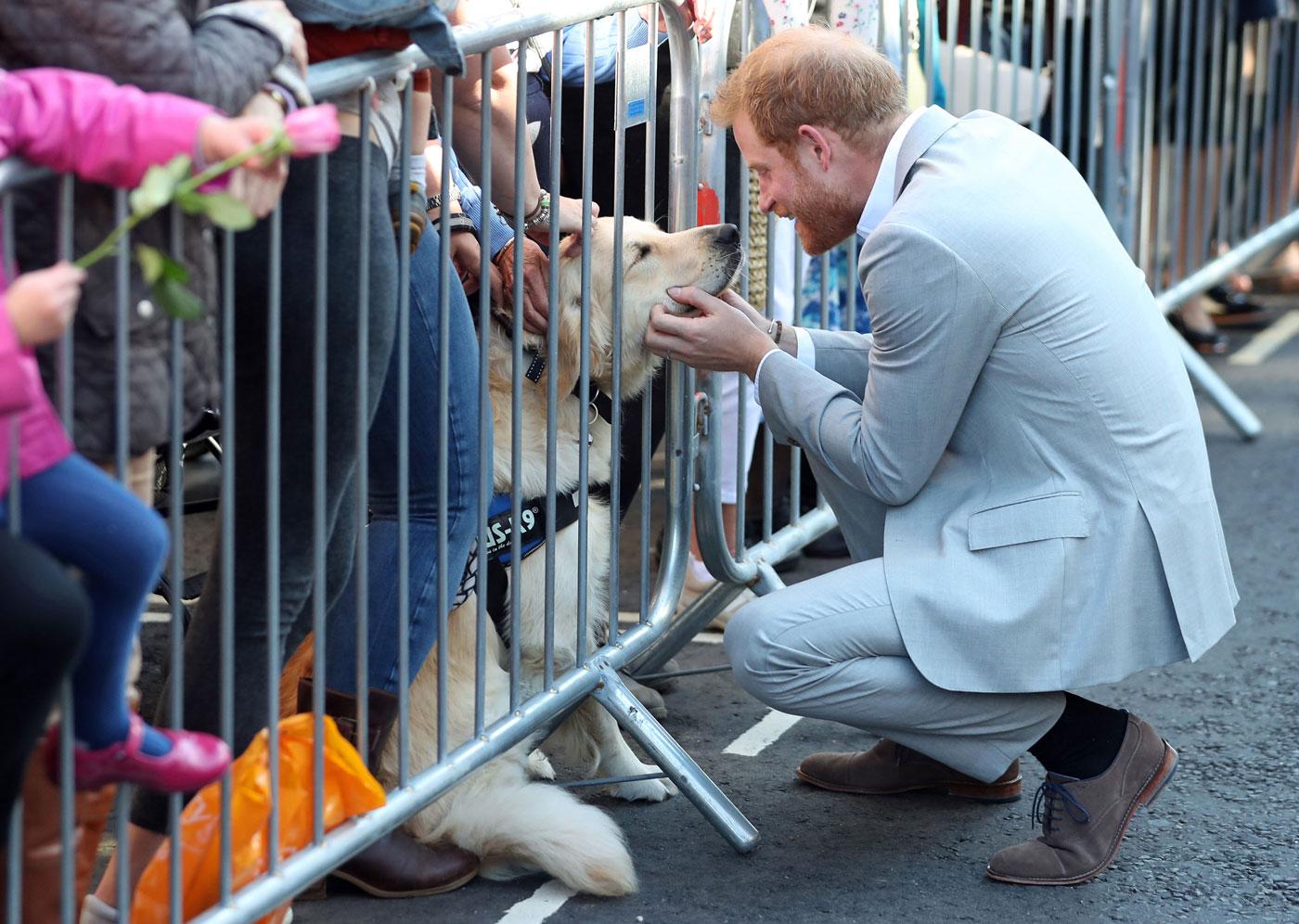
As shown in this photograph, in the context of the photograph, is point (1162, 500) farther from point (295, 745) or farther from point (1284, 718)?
point (295, 745)

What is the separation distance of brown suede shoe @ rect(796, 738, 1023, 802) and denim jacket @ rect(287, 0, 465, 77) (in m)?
1.65

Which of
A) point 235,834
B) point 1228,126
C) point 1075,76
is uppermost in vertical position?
point 1075,76

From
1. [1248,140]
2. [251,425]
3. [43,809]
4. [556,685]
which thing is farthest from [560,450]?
[1248,140]

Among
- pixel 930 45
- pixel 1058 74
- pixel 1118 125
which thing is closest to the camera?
pixel 930 45

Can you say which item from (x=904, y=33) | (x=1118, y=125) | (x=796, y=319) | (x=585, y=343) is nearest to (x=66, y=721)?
(x=585, y=343)

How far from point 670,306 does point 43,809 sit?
1497mm

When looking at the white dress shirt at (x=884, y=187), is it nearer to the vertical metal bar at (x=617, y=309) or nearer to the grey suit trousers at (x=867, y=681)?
the vertical metal bar at (x=617, y=309)

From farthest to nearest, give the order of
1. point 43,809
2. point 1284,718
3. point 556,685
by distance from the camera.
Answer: point 1284,718, point 556,685, point 43,809

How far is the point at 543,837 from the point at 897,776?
2.69 feet

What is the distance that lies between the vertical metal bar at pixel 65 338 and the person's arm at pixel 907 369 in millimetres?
1336

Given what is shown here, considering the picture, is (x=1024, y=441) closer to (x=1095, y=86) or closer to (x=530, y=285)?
(x=530, y=285)

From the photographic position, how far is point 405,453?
2229 millimetres

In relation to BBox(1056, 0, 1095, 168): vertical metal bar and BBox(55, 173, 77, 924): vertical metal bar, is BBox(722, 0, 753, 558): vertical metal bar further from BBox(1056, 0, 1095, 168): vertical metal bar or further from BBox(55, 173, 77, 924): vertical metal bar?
BBox(1056, 0, 1095, 168): vertical metal bar

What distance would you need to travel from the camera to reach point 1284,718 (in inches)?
133
